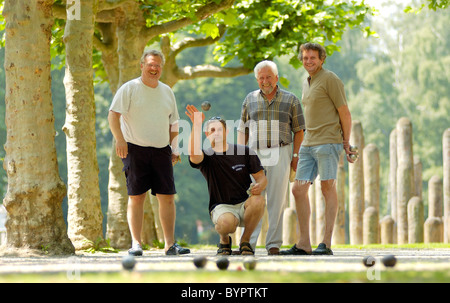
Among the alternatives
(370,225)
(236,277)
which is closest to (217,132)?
(236,277)

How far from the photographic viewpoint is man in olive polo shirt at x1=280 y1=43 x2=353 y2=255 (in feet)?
28.0

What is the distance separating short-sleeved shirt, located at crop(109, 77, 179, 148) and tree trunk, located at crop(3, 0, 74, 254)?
81cm

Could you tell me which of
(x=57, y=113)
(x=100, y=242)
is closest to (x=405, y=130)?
(x=100, y=242)

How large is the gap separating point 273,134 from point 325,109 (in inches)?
25.1

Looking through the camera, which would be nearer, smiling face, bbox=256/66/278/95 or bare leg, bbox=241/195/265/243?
bare leg, bbox=241/195/265/243

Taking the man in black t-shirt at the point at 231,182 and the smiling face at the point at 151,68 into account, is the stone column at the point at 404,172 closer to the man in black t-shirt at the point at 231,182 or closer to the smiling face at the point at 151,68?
the man in black t-shirt at the point at 231,182

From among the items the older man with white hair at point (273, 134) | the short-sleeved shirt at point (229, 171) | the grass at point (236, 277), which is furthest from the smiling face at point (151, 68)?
the grass at point (236, 277)

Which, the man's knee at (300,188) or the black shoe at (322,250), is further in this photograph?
the man's knee at (300,188)

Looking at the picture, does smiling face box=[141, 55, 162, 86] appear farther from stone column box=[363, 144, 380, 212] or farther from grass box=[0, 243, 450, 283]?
stone column box=[363, 144, 380, 212]

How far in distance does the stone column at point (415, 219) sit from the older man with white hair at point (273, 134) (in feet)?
31.6

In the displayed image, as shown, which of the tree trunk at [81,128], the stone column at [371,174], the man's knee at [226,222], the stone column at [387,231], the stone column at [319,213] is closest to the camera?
the man's knee at [226,222]

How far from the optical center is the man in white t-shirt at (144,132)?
853 cm

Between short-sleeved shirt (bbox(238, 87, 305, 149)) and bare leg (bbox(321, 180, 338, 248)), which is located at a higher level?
short-sleeved shirt (bbox(238, 87, 305, 149))

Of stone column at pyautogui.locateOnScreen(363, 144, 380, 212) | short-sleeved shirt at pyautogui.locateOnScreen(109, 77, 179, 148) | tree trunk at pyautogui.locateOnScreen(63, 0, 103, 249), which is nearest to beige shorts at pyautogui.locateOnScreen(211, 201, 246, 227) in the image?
short-sleeved shirt at pyautogui.locateOnScreen(109, 77, 179, 148)
